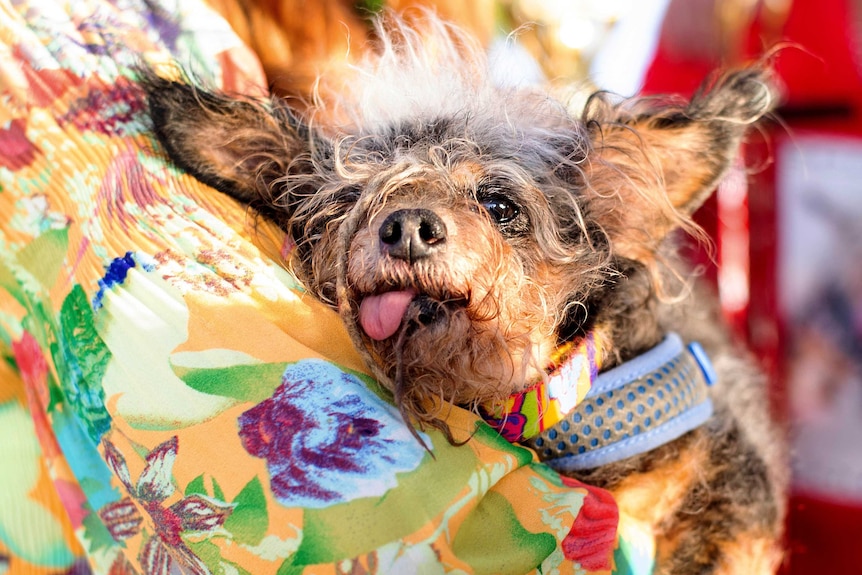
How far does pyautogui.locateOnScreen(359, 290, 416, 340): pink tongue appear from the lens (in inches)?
48.1

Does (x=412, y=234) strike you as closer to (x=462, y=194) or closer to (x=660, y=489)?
(x=462, y=194)

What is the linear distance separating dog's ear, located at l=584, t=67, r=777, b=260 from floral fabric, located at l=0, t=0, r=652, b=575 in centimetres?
62

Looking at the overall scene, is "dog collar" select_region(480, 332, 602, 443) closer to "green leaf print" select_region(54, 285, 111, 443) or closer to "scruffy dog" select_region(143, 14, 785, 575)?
"scruffy dog" select_region(143, 14, 785, 575)

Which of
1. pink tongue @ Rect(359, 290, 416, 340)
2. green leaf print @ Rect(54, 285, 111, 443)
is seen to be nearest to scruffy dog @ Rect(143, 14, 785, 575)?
pink tongue @ Rect(359, 290, 416, 340)

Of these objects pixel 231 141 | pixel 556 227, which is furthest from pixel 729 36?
pixel 231 141

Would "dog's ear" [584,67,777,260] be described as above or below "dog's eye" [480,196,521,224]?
below

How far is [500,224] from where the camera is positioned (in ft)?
4.45

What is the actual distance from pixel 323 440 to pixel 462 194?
1.94ft

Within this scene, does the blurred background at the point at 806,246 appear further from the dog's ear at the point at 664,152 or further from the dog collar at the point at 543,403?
the dog collar at the point at 543,403

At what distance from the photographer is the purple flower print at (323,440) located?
0.93 metres

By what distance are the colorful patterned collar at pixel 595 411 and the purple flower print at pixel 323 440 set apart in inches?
13.3

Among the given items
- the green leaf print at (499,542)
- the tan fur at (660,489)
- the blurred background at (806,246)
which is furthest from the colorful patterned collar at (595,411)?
the blurred background at (806,246)

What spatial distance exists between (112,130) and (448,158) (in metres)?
0.65

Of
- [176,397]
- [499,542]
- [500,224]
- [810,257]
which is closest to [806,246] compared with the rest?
[810,257]
